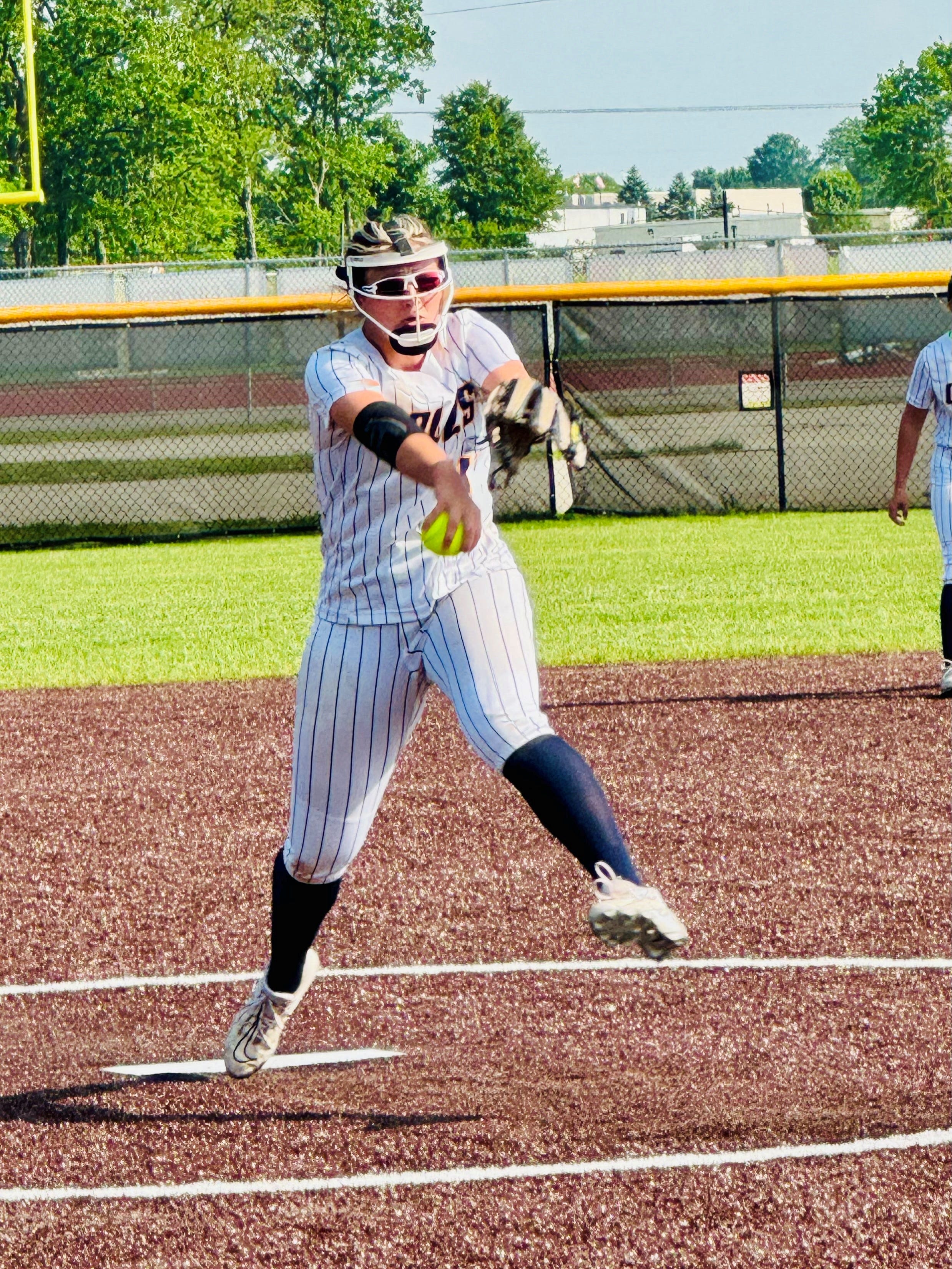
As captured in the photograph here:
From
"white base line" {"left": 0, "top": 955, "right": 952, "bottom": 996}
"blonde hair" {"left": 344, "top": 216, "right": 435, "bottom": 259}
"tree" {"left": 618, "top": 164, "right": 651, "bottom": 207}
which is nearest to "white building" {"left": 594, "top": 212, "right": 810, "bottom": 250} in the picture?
"white base line" {"left": 0, "top": 955, "right": 952, "bottom": 996}

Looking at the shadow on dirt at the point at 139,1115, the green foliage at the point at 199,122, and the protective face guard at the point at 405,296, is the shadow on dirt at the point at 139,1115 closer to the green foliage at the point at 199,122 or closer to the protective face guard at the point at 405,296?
the protective face guard at the point at 405,296

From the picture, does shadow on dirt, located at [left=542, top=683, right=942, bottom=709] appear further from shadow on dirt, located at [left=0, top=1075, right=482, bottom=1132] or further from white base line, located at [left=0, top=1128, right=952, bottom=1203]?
white base line, located at [left=0, top=1128, right=952, bottom=1203]

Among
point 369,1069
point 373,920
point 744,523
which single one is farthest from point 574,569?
point 369,1069

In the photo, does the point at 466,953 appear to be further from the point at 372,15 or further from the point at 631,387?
the point at 372,15

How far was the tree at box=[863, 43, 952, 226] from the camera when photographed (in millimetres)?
77062

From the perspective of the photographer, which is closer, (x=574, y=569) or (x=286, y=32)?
(x=574, y=569)

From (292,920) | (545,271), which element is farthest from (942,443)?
(545,271)

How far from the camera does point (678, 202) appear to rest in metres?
144

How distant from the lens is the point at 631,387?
17.0m

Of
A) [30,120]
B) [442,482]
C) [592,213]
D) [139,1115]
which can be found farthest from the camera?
[592,213]

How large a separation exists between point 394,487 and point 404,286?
0.45 m

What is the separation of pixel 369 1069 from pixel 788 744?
4.16m

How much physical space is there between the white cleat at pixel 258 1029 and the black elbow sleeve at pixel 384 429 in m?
1.42

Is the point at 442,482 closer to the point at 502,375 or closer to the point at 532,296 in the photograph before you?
the point at 502,375
